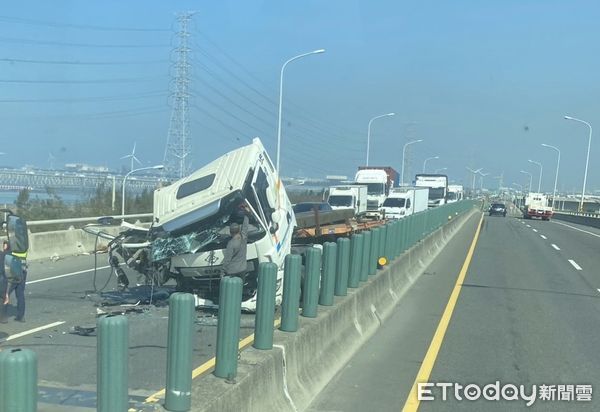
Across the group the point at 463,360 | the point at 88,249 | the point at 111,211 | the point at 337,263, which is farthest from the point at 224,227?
the point at 111,211

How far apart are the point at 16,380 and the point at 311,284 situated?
4399mm

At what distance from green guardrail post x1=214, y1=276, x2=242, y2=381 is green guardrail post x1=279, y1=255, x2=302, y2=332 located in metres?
1.51

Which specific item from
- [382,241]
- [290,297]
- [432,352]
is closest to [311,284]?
[290,297]

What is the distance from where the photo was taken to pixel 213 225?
→ 30.9ft

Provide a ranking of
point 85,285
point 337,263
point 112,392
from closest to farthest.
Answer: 1. point 112,392
2. point 337,263
3. point 85,285

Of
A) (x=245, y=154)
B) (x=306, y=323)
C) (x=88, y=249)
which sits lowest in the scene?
(x=88, y=249)

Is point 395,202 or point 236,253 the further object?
point 395,202

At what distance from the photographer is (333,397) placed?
6.04 metres

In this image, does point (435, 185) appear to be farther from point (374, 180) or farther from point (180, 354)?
point (180, 354)

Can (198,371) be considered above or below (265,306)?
below

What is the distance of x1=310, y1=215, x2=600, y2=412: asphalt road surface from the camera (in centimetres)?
616

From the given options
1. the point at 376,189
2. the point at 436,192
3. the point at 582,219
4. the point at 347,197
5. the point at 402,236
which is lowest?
the point at 582,219

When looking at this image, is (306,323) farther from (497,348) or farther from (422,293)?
(422,293)

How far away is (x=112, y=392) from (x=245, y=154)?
6774mm
